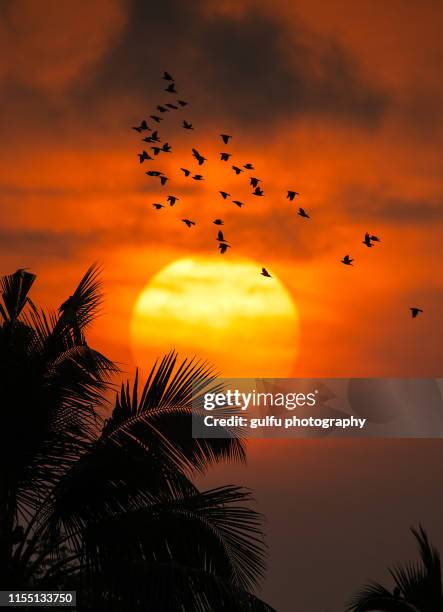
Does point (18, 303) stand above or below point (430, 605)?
above

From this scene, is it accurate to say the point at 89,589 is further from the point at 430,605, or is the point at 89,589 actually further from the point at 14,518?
the point at 430,605

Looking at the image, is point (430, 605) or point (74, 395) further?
point (430, 605)

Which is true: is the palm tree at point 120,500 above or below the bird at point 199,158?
below

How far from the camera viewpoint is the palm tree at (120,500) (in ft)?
33.1

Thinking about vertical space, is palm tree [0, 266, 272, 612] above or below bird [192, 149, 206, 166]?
below

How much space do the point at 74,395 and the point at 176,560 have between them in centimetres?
225

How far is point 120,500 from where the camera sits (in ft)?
→ 34.6

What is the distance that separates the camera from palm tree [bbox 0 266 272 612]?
10102 mm

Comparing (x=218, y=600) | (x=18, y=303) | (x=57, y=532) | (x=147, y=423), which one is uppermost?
(x=18, y=303)

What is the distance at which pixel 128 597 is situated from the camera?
1002 centimetres

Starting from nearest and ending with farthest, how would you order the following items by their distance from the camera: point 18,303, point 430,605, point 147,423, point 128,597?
1. point 128,597
2. point 147,423
3. point 18,303
4. point 430,605

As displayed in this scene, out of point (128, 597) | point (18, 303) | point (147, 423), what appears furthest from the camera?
point (18, 303)

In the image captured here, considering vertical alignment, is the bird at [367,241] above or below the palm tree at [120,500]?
above

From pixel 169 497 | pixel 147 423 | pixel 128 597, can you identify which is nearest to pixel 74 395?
pixel 147 423
